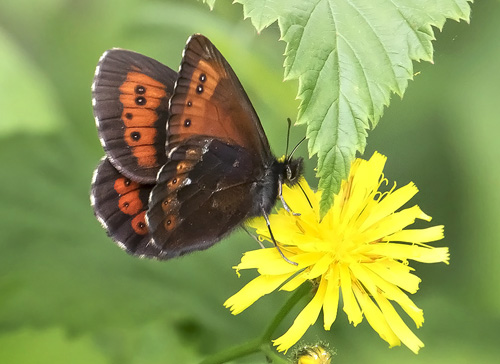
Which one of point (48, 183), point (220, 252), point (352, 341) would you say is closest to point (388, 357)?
point (352, 341)

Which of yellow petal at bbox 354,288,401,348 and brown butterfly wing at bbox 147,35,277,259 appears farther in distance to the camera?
yellow petal at bbox 354,288,401,348

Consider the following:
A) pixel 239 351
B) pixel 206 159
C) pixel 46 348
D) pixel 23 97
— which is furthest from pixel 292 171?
pixel 23 97

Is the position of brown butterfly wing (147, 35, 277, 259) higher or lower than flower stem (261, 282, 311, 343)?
higher

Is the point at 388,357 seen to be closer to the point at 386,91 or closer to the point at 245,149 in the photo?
the point at 245,149

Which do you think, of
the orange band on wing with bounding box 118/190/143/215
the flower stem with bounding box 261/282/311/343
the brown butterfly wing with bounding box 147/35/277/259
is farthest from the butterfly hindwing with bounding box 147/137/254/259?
the flower stem with bounding box 261/282/311/343

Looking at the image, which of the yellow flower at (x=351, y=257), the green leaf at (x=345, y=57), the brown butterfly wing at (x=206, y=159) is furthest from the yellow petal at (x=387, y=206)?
the green leaf at (x=345, y=57)

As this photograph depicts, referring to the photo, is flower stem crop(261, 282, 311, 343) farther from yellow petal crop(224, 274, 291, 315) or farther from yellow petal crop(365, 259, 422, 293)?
yellow petal crop(365, 259, 422, 293)

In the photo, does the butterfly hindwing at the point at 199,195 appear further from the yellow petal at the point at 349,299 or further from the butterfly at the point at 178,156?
the yellow petal at the point at 349,299
